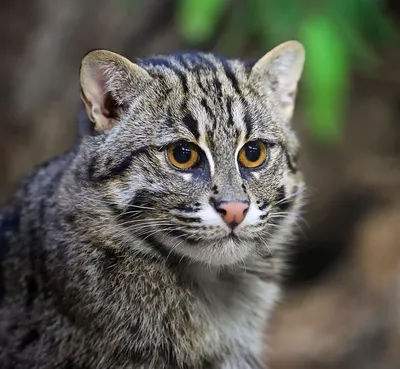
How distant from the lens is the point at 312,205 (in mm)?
7398

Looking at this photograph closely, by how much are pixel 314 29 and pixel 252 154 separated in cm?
244

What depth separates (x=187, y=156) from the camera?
320 centimetres

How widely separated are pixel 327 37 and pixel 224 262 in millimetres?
2717

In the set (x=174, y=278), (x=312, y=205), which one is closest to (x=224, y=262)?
(x=174, y=278)

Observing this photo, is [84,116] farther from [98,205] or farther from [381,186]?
[381,186]

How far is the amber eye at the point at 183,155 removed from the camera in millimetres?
3191

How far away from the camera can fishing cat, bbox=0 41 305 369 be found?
3.19 meters

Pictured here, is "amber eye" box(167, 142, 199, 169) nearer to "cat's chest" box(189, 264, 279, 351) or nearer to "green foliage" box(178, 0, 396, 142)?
"cat's chest" box(189, 264, 279, 351)

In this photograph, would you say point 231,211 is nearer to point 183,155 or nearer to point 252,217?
point 252,217

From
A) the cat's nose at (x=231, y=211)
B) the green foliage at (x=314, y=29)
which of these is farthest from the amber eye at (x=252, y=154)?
the green foliage at (x=314, y=29)

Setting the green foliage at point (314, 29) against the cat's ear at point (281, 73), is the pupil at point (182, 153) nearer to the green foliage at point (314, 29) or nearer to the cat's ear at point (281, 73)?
the cat's ear at point (281, 73)

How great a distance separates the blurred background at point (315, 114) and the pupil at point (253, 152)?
7.23 ft

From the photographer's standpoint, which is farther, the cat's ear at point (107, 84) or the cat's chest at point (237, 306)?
the cat's chest at point (237, 306)

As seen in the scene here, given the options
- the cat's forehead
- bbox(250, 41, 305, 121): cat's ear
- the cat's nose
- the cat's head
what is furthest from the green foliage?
→ the cat's nose
